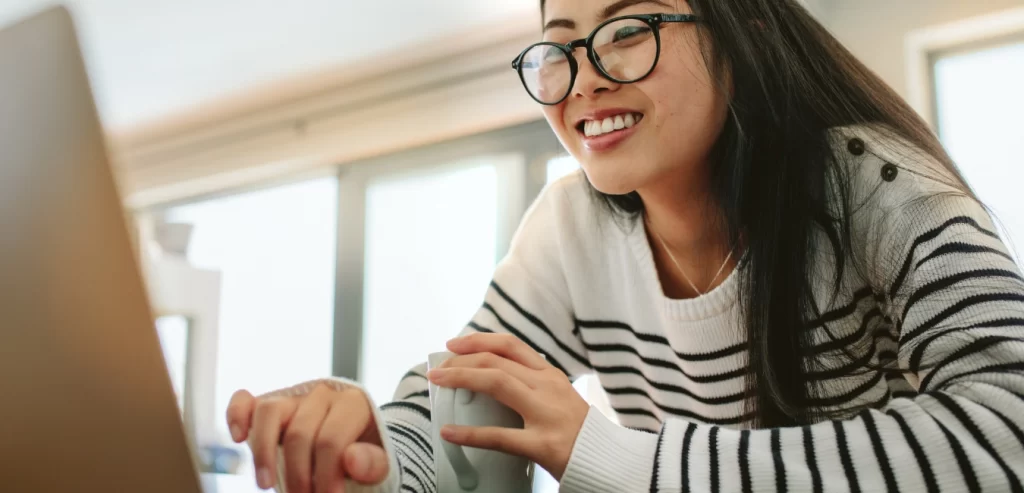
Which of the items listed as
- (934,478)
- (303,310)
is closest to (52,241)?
(934,478)

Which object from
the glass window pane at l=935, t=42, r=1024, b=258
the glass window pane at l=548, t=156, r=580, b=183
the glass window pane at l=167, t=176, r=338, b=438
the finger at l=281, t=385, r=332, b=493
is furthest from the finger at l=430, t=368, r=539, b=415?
the glass window pane at l=167, t=176, r=338, b=438

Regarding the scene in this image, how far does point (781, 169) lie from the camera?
2.64 ft

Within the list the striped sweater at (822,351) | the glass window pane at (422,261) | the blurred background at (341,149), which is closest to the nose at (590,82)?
the striped sweater at (822,351)

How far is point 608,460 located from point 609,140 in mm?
416

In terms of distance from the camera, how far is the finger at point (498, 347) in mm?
603

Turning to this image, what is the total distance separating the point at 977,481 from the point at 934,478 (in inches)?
1.0

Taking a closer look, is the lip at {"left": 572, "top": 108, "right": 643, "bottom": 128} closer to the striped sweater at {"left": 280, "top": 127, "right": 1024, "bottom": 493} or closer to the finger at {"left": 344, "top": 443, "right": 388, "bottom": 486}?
the striped sweater at {"left": 280, "top": 127, "right": 1024, "bottom": 493}

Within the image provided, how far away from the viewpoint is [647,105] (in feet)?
2.71

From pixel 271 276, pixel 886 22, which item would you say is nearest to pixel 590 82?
pixel 886 22

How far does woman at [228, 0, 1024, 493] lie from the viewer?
531 mm

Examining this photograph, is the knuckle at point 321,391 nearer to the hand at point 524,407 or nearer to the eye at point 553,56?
the hand at point 524,407

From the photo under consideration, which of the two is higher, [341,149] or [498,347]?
[341,149]

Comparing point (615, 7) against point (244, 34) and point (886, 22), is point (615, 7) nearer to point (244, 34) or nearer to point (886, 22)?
point (886, 22)

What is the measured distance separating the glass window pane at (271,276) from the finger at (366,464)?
311 centimetres
